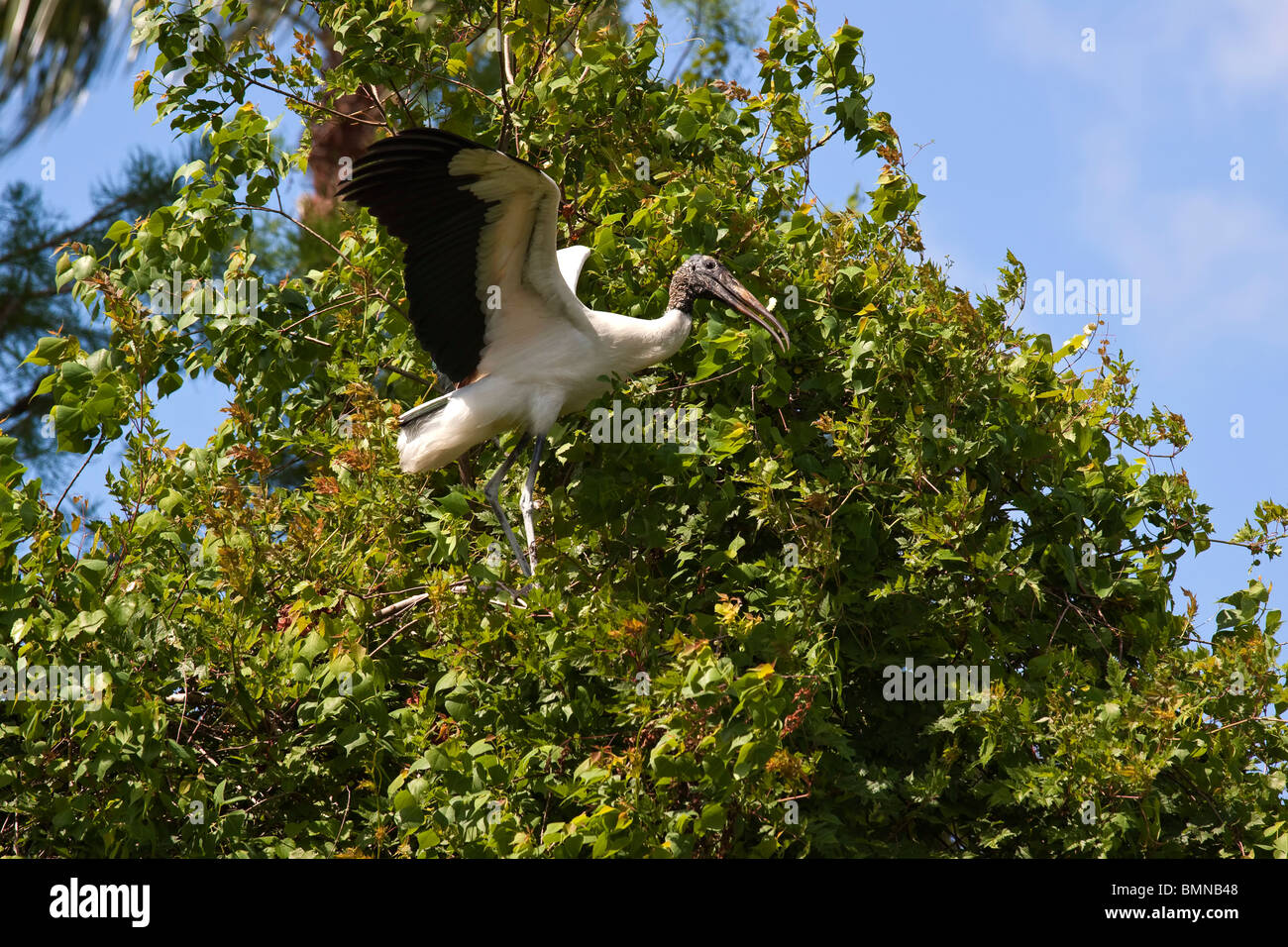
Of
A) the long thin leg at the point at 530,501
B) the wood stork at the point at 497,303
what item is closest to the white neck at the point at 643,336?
the wood stork at the point at 497,303

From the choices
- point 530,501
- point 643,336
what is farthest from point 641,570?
point 643,336

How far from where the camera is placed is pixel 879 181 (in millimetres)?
5051

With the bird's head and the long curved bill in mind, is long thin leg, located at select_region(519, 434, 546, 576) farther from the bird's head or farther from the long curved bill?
the long curved bill

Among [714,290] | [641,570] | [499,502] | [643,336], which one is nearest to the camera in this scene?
[641,570]

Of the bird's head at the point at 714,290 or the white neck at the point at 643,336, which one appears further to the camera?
the white neck at the point at 643,336

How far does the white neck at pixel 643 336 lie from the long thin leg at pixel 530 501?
0.44 m

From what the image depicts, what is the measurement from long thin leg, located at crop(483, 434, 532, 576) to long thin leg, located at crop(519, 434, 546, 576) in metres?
0.04

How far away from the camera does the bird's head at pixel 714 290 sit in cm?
488

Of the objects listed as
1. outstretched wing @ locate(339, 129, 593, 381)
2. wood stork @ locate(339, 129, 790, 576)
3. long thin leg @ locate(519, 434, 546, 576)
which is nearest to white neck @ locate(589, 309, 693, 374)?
wood stork @ locate(339, 129, 790, 576)

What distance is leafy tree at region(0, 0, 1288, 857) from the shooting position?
3881mm

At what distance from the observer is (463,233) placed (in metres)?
4.94

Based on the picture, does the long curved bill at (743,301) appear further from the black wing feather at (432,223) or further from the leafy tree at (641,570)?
the black wing feather at (432,223)

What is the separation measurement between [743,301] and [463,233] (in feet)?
3.50

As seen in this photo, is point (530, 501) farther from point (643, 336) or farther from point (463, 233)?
point (463, 233)
